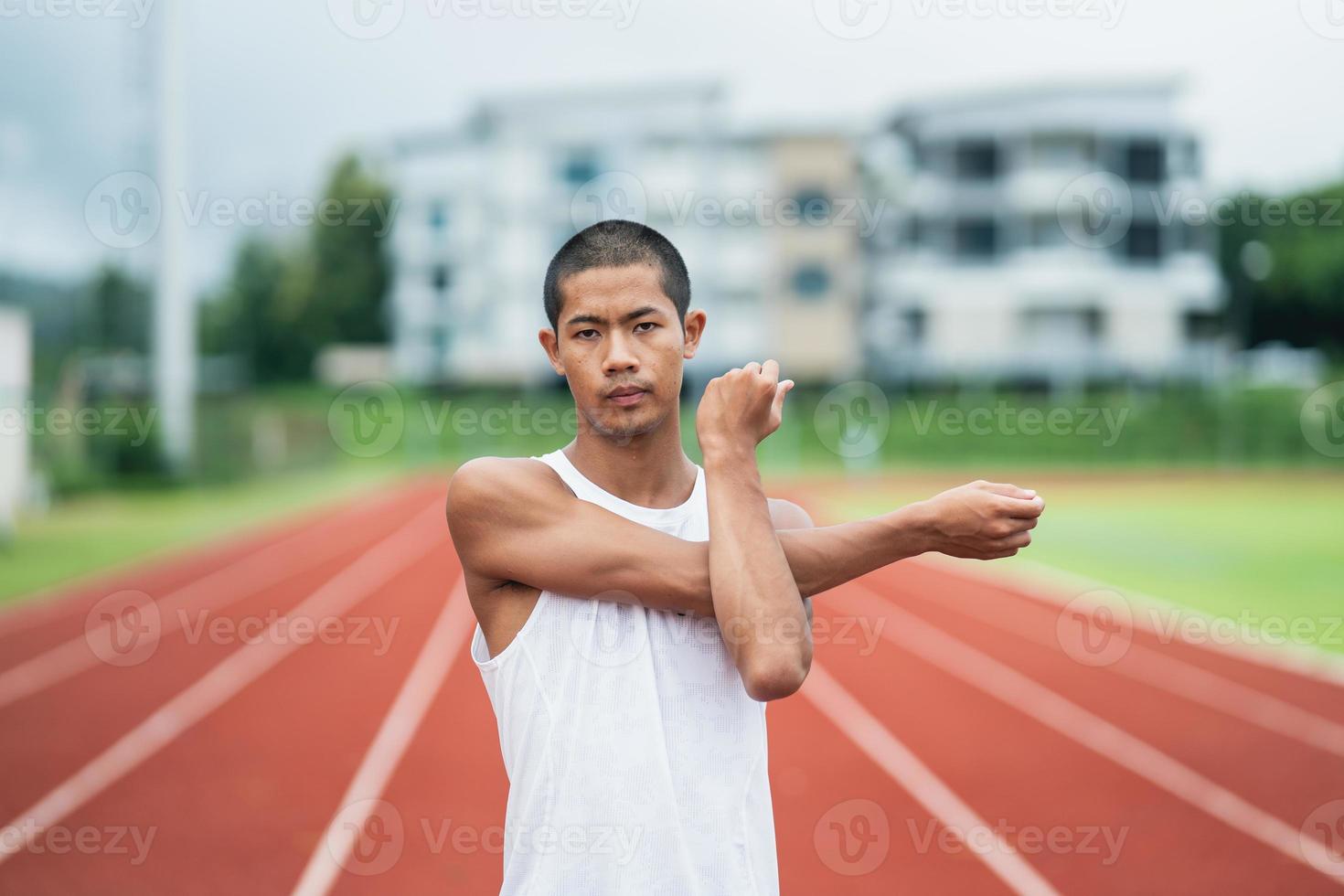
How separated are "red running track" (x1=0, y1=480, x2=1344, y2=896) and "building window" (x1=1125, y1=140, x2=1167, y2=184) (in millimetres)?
29873

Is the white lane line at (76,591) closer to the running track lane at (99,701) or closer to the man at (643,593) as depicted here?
the running track lane at (99,701)

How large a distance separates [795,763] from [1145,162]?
116ft

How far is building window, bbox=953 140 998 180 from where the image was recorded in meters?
38.5

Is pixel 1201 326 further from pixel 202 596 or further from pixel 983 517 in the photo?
pixel 983 517

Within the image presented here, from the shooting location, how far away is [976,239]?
38.7 meters

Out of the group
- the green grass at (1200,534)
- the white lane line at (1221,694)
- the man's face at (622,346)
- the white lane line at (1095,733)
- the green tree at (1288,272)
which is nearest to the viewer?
the man's face at (622,346)

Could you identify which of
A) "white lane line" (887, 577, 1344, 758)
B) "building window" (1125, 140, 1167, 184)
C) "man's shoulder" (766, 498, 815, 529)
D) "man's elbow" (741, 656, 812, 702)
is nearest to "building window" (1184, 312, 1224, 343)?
"building window" (1125, 140, 1167, 184)

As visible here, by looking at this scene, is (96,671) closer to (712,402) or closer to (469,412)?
(712,402)

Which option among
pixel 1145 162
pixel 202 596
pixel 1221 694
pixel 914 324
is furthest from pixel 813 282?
pixel 1221 694

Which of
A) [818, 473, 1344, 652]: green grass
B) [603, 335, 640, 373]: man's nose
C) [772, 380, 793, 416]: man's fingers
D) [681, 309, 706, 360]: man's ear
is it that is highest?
[681, 309, 706, 360]: man's ear

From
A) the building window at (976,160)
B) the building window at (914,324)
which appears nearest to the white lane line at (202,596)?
the building window at (914,324)

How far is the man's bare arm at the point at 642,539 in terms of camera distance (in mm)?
1823

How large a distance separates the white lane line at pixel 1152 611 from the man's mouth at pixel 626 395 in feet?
27.3

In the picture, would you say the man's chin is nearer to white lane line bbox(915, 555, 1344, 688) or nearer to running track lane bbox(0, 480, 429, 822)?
running track lane bbox(0, 480, 429, 822)
